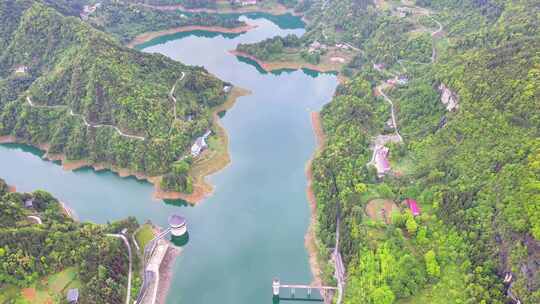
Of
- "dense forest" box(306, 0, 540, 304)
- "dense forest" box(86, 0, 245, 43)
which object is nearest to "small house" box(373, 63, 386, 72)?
"dense forest" box(306, 0, 540, 304)

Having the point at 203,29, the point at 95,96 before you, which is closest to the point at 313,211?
the point at 95,96

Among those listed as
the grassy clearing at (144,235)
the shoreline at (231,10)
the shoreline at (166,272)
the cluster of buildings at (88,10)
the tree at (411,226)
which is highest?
the cluster of buildings at (88,10)

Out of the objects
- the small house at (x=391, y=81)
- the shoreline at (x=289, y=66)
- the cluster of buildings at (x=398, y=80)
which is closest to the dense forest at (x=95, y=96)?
the shoreline at (x=289, y=66)

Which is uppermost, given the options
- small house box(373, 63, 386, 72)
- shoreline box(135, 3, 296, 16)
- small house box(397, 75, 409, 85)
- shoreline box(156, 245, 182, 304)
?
shoreline box(135, 3, 296, 16)

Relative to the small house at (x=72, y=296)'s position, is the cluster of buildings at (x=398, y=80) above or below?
above

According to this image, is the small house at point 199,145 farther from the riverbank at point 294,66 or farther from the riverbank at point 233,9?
the riverbank at point 233,9

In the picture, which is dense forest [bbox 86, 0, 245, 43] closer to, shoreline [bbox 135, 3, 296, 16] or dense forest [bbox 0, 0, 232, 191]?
shoreline [bbox 135, 3, 296, 16]
